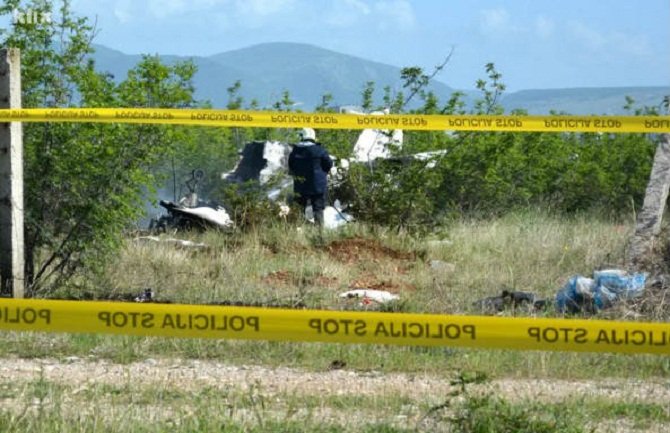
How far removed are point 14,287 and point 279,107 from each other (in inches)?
491

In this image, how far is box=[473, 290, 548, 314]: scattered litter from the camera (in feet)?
33.6

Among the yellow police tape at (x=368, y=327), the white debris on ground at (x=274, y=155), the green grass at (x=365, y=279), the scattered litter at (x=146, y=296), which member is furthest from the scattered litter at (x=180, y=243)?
the yellow police tape at (x=368, y=327)

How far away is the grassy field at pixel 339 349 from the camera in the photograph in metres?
6.27

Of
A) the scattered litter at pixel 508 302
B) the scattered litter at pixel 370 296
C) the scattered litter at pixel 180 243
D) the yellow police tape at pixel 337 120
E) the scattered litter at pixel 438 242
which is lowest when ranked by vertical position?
the scattered litter at pixel 180 243

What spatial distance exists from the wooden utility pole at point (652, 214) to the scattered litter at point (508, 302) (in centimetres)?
166

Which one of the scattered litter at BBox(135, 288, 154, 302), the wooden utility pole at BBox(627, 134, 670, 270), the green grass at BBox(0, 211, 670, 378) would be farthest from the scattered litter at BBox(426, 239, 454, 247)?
the scattered litter at BBox(135, 288, 154, 302)

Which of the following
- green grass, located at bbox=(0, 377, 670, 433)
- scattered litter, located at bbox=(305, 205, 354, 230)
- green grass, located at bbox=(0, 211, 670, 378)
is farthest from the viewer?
scattered litter, located at bbox=(305, 205, 354, 230)

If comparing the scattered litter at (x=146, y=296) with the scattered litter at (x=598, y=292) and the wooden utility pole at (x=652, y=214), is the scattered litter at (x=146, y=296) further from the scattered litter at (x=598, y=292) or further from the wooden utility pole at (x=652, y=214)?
the wooden utility pole at (x=652, y=214)

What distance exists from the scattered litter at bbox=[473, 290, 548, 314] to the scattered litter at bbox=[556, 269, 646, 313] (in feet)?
0.61

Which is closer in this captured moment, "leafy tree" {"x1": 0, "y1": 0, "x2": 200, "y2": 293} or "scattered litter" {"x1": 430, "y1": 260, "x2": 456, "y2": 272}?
"leafy tree" {"x1": 0, "y1": 0, "x2": 200, "y2": 293}

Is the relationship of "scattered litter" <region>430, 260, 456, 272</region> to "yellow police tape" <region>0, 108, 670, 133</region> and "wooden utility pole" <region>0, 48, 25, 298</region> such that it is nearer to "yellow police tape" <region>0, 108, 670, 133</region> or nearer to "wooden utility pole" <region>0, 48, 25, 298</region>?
"yellow police tape" <region>0, 108, 670, 133</region>

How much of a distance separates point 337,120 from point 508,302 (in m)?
2.39

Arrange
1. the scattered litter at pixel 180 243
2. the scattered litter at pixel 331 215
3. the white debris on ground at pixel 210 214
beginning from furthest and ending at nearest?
1. the scattered litter at pixel 331 215
2. the white debris on ground at pixel 210 214
3. the scattered litter at pixel 180 243

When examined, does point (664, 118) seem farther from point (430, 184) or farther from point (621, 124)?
point (430, 184)
